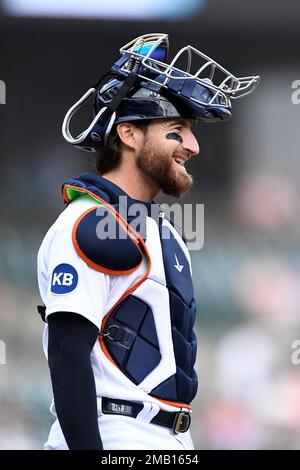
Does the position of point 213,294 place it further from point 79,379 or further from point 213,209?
point 79,379

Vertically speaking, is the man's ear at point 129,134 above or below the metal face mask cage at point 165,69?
below

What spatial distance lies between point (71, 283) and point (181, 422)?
438 mm

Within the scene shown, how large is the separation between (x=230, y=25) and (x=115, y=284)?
3.77 metres

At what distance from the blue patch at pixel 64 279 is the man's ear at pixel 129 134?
16.5 inches

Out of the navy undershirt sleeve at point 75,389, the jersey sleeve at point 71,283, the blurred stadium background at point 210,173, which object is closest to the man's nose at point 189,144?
the jersey sleeve at point 71,283

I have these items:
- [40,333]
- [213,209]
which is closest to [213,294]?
[213,209]

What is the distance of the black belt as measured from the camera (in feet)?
6.92

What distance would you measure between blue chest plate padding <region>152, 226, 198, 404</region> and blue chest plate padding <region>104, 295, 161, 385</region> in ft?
0.19

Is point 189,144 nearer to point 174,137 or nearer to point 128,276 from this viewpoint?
point 174,137

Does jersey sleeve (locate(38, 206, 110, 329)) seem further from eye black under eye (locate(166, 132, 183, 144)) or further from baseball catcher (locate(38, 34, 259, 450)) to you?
eye black under eye (locate(166, 132, 183, 144))

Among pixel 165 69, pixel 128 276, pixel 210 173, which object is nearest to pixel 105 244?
pixel 128 276

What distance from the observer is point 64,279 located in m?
2.08

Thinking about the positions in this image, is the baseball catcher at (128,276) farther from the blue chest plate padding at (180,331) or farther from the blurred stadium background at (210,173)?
the blurred stadium background at (210,173)

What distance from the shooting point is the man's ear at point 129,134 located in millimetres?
2355
